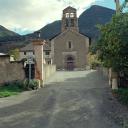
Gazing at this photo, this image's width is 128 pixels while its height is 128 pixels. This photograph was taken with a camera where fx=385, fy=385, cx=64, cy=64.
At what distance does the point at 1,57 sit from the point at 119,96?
8.67 metres

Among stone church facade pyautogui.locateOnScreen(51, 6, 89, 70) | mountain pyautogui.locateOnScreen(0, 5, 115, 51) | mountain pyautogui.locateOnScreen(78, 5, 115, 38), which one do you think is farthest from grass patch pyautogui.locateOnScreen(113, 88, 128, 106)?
mountain pyautogui.locateOnScreen(78, 5, 115, 38)

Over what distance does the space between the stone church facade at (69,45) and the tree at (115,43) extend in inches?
1911

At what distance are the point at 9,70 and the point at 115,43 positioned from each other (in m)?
8.53

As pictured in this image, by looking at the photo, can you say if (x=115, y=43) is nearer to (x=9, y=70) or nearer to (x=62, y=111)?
(x=62, y=111)

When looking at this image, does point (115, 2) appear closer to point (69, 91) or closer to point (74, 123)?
point (69, 91)

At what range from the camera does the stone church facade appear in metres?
70.7

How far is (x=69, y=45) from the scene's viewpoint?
71625mm

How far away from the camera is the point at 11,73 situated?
2472 cm

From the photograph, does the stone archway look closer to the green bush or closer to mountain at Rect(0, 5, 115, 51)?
the green bush

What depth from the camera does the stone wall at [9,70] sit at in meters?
24.6

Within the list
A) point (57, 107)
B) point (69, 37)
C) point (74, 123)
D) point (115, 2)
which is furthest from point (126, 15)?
point (69, 37)

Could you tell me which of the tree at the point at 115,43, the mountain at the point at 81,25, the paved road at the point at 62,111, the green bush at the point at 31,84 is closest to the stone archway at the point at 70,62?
the green bush at the point at 31,84

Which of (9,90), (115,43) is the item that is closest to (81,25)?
(9,90)

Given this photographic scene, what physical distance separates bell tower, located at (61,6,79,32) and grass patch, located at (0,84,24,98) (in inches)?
1858
